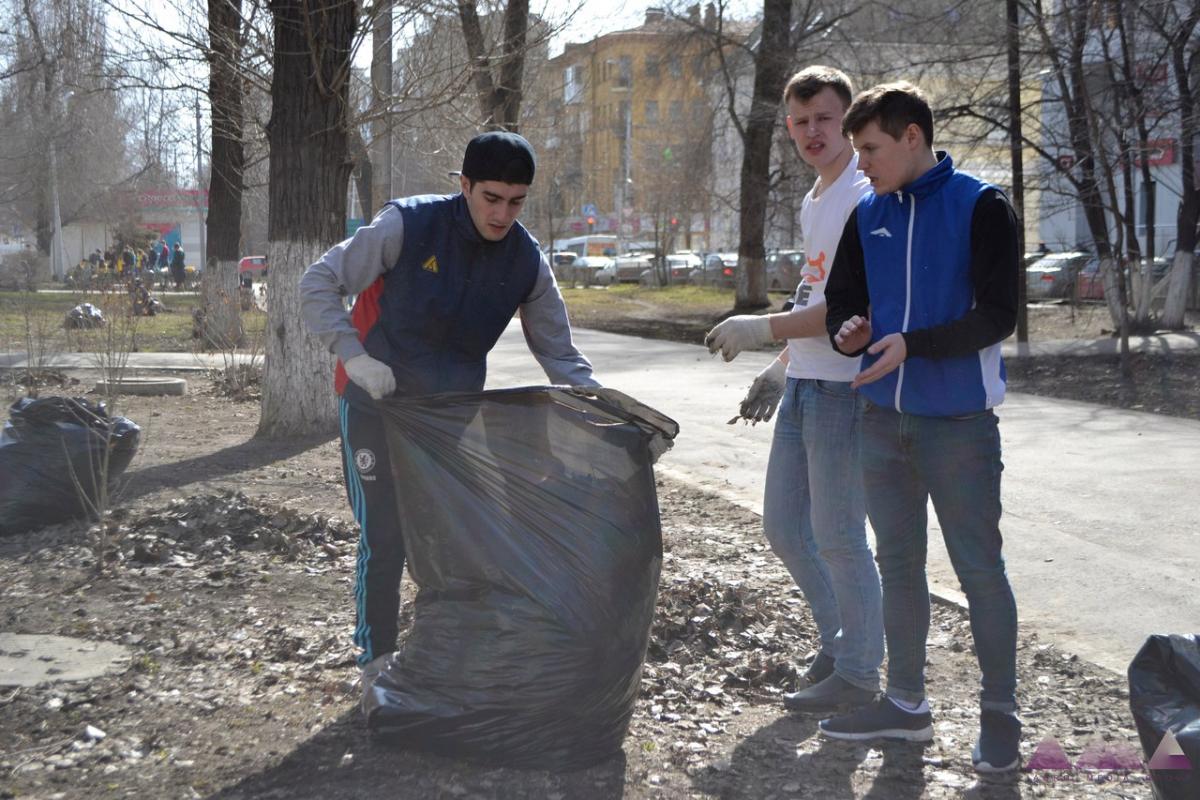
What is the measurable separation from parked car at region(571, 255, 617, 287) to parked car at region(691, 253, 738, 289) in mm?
6888

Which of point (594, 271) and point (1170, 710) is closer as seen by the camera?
point (1170, 710)

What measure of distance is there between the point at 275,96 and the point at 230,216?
8.44 metres

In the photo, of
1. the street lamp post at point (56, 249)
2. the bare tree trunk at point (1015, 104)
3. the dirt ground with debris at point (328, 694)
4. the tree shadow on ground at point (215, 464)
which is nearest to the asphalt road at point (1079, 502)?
the dirt ground with debris at point (328, 694)

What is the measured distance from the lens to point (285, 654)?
3943mm

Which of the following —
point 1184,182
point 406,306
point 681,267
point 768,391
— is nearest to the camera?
point 406,306

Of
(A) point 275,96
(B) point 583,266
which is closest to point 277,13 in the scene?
(A) point 275,96

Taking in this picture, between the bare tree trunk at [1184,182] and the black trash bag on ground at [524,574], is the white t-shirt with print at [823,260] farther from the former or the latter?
the bare tree trunk at [1184,182]

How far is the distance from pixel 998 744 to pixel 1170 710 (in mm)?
583

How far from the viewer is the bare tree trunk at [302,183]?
784 centimetres

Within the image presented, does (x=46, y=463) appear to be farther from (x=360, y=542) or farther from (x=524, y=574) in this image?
(x=524, y=574)

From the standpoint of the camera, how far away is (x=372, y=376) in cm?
306

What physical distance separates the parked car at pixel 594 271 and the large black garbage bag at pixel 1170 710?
48.2m

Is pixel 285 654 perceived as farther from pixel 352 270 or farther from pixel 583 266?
→ pixel 583 266

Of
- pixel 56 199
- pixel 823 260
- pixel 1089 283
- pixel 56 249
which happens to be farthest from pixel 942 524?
pixel 56 249
